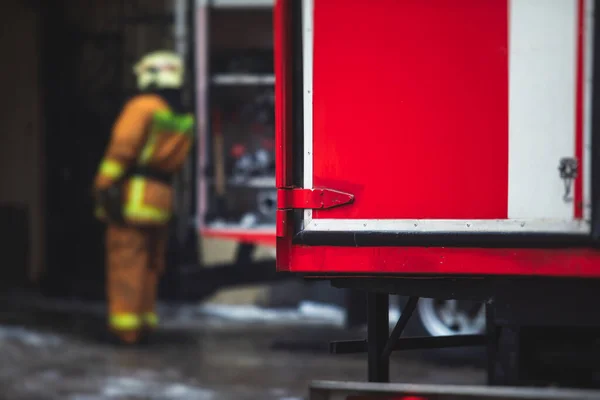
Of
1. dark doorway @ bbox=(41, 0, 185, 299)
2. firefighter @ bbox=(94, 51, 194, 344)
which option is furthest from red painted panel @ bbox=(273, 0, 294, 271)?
dark doorway @ bbox=(41, 0, 185, 299)

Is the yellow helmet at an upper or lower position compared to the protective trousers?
upper

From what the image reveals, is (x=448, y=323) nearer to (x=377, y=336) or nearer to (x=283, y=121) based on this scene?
(x=377, y=336)

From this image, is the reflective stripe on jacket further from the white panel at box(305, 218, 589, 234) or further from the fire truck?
the white panel at box(305, 218, 589, 234)

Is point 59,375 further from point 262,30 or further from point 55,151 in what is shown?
point 55,151

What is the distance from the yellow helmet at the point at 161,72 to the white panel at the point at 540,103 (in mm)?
5268

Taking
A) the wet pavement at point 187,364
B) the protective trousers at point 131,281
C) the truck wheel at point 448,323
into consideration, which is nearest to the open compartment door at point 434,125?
the wet pavement at point 187,364

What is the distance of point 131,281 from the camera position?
797 cm

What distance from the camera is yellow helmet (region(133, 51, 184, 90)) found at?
8133 millimetres

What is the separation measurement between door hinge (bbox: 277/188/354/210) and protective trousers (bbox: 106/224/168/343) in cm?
478

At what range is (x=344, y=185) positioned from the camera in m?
3.29

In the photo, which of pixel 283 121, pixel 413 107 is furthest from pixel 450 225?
pixel 283 121

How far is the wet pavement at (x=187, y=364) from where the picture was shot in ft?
20.7

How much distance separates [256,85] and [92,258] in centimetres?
309

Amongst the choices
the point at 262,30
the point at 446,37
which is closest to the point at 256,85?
the point at 262,30
